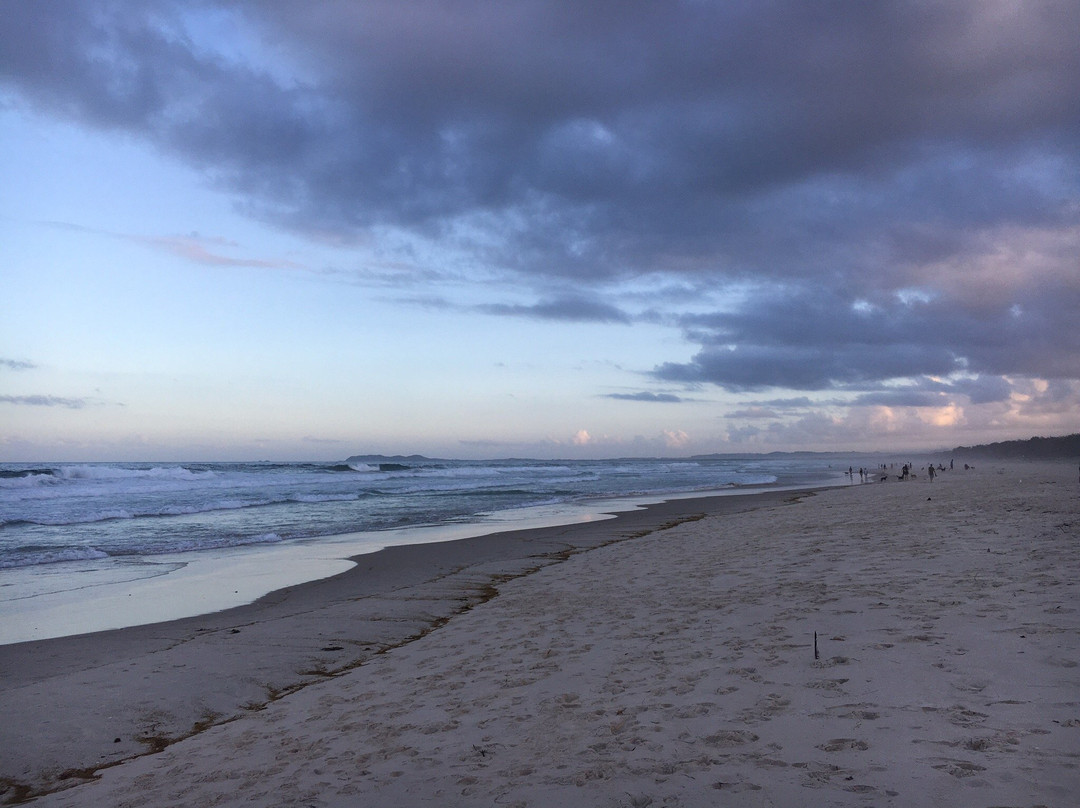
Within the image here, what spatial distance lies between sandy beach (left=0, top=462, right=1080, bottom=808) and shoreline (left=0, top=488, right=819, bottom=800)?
0.14 feet

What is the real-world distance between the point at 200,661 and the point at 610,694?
220 inches

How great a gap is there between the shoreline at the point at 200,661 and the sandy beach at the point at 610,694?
0.04 m

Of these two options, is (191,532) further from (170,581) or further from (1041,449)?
(1041,449)

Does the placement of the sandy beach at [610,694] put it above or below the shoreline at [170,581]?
above

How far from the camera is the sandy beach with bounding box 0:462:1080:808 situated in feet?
13.5

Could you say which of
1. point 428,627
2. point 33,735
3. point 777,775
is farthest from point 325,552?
point 777,775

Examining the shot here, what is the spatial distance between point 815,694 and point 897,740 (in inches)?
36.0

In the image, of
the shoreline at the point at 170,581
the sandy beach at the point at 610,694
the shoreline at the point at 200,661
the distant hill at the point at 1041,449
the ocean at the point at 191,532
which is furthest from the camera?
the distant hill at the point at 1041,449

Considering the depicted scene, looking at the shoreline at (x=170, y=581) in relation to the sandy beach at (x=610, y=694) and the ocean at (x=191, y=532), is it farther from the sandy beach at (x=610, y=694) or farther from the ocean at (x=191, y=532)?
the sandy beach at (x=610, y=694)

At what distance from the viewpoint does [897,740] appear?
4.26 meters

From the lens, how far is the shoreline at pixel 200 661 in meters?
6.05

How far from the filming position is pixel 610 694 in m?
5.75

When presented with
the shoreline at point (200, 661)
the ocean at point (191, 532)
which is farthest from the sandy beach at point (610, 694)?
the ocean at point (191, 532)

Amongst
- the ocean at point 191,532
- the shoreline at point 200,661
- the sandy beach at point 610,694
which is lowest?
the ocean at point 191,532
